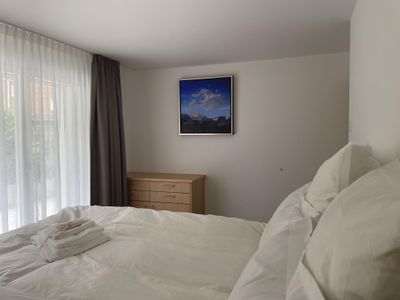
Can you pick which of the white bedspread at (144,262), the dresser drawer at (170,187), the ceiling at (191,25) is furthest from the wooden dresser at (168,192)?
the ceiling at (191,25)

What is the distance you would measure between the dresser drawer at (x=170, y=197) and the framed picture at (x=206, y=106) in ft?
3.09

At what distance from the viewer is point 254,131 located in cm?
391

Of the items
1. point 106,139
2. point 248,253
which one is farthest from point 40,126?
point 248,253

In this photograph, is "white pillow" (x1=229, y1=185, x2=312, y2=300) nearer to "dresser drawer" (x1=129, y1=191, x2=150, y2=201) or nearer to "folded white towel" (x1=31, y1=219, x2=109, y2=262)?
"folded white towel" (x1=31, y1=219, x2=109, y2=262)

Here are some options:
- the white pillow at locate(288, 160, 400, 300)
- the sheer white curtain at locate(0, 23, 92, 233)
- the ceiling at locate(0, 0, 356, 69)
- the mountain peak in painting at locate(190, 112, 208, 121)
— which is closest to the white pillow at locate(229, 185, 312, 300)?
the white pillow at locate(288, 160, 400, 300)

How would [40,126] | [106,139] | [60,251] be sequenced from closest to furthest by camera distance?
[60,251] → [40,126] → [106,139]

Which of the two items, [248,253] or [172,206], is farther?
[172,206]

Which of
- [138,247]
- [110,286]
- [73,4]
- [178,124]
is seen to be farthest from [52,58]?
[110,286]

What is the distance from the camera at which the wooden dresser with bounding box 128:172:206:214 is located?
368 cm

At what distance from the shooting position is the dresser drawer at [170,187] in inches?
145

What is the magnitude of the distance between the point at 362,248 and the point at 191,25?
2.43 m

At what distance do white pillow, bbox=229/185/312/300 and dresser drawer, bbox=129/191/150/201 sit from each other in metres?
2.77

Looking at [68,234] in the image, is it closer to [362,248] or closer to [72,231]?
[72,231]

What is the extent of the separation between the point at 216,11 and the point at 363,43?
1.09 m
